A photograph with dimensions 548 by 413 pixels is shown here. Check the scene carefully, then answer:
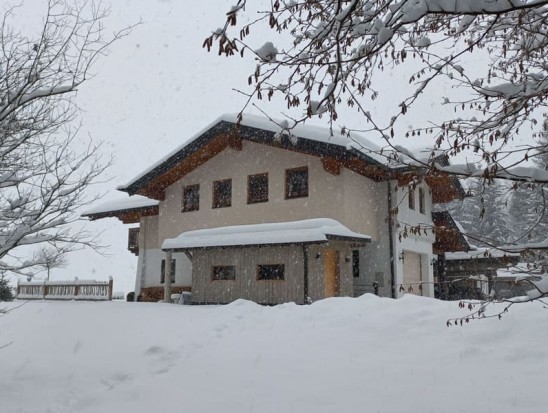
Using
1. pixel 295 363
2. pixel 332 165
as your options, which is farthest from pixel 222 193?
pixel 295 363

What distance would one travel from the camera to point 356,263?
60.6 feet

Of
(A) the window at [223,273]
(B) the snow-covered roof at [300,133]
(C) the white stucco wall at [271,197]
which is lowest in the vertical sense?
(A) the window at [223,273]

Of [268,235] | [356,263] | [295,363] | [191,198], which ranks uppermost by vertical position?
[191,198]

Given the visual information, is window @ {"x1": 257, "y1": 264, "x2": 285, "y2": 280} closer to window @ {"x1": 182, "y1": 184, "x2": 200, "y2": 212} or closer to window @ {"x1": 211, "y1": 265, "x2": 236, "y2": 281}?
window @ {"x1": 211, "y1": 265, "x2": 236, "y2": 281}

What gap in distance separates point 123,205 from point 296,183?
10.3 metres

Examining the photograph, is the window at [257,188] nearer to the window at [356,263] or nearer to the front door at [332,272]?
the front door at [332,272]

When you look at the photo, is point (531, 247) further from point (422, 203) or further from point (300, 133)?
point (422, 203)

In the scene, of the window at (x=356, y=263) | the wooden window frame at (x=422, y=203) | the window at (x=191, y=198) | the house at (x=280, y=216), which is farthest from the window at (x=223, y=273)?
the wooden window frame at (x=422, y=203)

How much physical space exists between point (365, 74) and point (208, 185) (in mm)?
15815

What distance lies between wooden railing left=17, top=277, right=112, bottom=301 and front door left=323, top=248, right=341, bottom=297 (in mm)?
9901

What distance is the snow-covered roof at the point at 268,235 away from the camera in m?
15.7

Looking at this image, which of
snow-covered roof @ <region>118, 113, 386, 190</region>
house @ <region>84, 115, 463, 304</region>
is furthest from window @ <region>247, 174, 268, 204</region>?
snow-covered roof @ <region>118, 113, 386, 190</region>

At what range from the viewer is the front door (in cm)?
1723

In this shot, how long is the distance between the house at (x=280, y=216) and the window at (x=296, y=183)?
37mm
